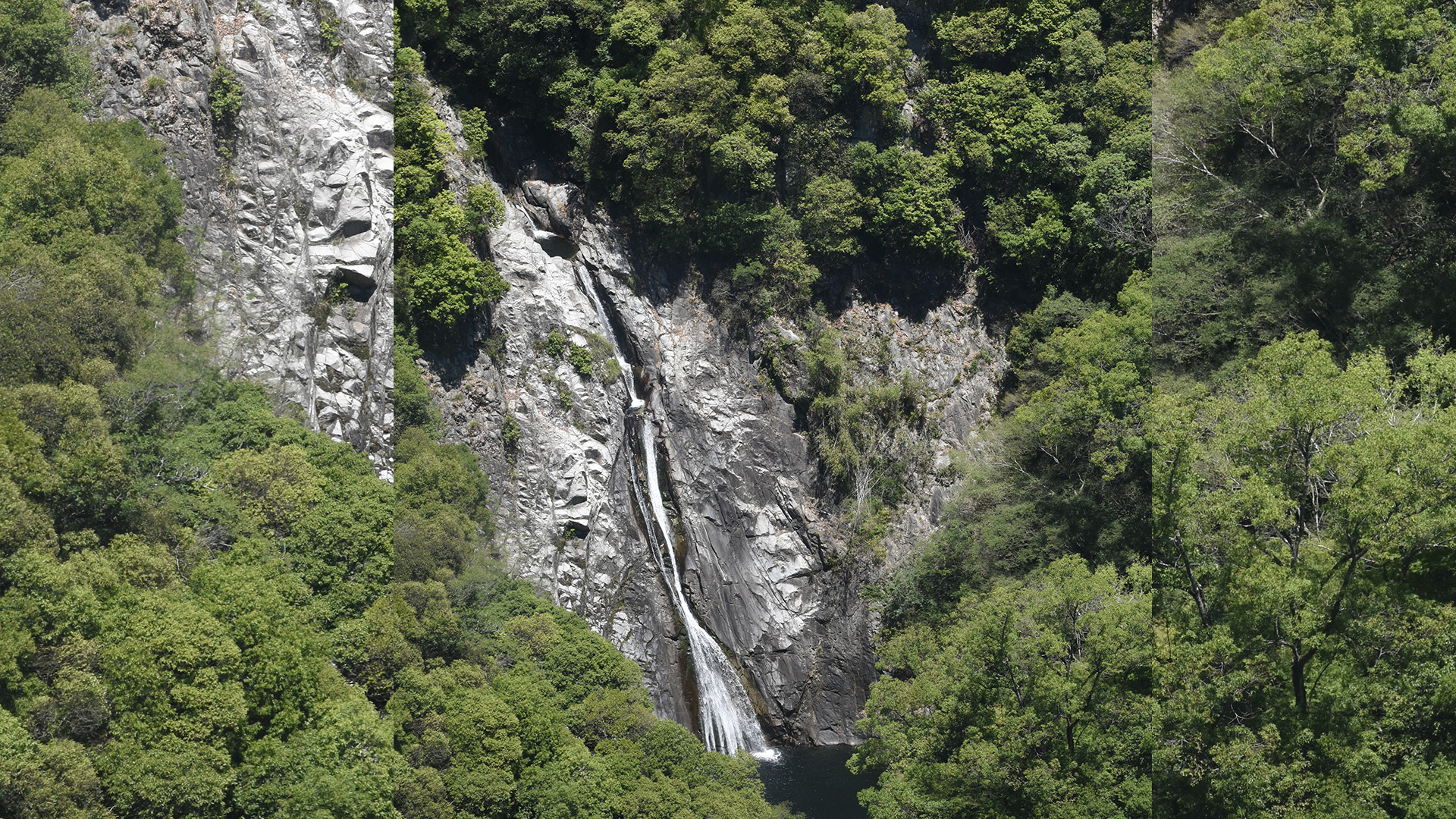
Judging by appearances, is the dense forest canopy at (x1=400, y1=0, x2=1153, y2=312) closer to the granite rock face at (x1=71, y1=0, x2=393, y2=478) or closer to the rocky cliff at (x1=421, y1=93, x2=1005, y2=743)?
the rocky cliff at (x1=421, y1=93, x2=1005, y2=743)

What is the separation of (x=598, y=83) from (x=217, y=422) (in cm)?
1685

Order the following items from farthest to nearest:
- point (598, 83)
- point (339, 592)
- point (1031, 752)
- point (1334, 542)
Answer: point (598, 83), point (339, 592), point (1031, 752), point (1334, 542)

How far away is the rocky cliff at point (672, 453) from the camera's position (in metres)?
42.3

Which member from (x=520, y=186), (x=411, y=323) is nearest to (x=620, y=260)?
(x=520, y=186)

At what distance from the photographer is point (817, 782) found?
40.9 m

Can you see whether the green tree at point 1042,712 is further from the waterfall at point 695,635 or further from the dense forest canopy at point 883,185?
the waterfall at point 695,635

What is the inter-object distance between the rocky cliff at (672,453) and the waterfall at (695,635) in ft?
0.82

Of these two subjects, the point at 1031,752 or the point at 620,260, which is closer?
the point at 1031,752

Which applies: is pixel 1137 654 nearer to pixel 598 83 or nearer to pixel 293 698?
pixel 293 698

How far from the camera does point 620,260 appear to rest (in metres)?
45.7

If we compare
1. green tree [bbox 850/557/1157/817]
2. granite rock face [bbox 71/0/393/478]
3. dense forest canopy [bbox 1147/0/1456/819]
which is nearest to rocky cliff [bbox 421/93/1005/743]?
granite rock face [bbox 71/0/393/478]

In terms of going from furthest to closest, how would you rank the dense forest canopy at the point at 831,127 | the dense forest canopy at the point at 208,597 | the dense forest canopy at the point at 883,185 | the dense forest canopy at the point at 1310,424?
the dense forest canopy at the point at 831,127 < the dense forest canopy at the point at 883,185 < the dense forest canopy at the point at 208,597 < the dense forest canopy at the point at 1310,424

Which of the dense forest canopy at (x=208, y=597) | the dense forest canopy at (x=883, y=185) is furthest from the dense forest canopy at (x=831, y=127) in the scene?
the dense forest canopy at (x=208, y=597)

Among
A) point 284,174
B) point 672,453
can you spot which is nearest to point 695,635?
point 672,453
